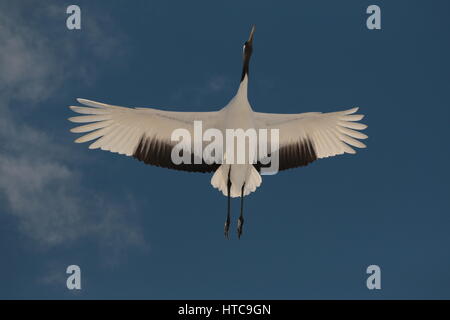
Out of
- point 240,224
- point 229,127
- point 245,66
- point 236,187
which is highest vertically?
point 245,66

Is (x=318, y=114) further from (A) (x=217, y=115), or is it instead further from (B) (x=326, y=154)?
(A) (x=217, y=115)

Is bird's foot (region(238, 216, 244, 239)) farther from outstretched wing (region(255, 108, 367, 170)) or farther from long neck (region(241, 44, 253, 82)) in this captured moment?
long neck (region(241, 44, 253, 82))

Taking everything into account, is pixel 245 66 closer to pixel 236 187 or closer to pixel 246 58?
pixel 246 58

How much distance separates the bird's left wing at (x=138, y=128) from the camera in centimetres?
1852

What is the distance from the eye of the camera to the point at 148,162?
63.0ft

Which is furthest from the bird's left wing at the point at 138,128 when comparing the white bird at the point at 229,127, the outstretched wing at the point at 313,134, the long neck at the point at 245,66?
the outstretched wing at the point at 313,134

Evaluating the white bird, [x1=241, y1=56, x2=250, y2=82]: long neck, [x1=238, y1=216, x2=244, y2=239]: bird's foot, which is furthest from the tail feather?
[x1=241, y1=56, x2=250, y2=82]: long neck

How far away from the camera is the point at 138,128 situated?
1897 centimetres

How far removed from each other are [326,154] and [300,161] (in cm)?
65

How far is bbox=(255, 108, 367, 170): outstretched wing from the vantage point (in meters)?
19.3

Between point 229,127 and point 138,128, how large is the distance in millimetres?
2113

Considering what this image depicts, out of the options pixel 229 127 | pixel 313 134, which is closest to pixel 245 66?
pixel 229 127

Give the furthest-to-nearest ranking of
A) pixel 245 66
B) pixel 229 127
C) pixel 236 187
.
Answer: pixel 236 187 < pixel 245 66 < pixel 229 127

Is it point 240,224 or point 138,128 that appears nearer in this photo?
point 138,128
